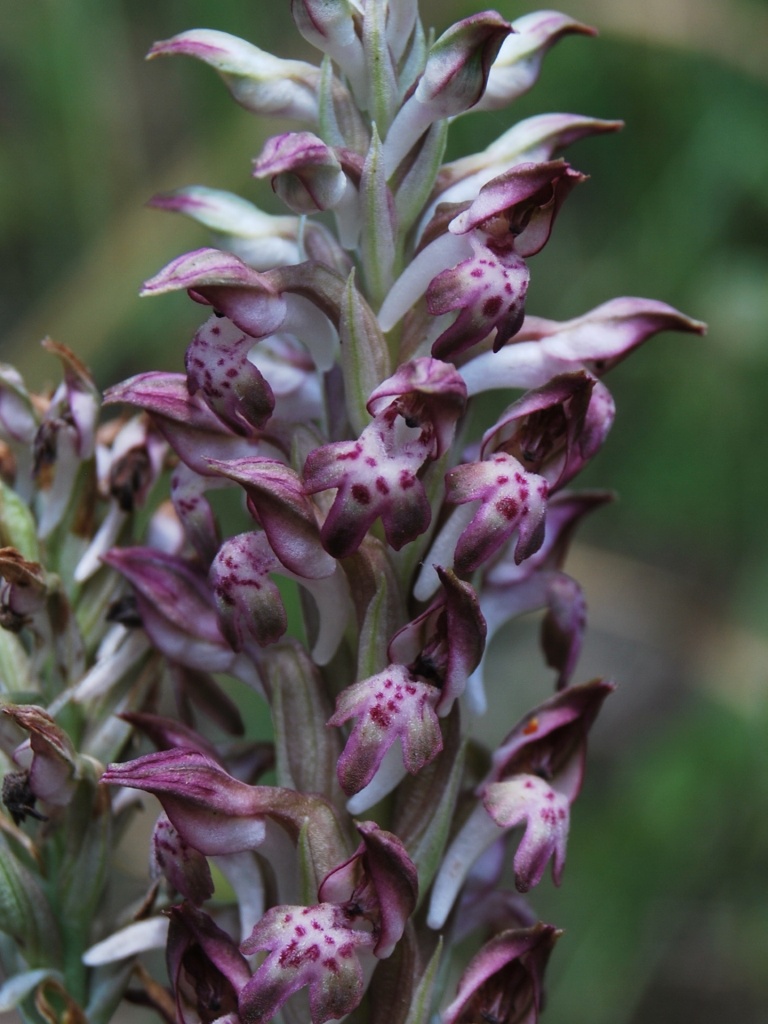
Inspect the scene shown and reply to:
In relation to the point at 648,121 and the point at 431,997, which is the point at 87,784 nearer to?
the point at 431,997

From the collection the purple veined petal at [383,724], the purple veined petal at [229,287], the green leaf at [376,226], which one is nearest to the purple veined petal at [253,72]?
the green leaf at [376,226]

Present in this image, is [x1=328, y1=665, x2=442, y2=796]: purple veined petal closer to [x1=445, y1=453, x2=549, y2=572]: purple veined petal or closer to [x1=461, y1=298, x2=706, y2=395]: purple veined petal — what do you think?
[x1=445, y1=453, x2=549, y2=572]: purple veined petal

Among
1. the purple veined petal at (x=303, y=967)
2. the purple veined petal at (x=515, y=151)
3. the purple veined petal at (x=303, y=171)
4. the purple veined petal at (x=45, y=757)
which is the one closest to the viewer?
the purple veined petal at (x=303, y=967)

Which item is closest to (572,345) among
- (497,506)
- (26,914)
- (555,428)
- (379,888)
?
(555,428)

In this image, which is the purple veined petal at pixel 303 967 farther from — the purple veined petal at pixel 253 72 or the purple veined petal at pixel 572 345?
the purple veined petal at pixel 253 72

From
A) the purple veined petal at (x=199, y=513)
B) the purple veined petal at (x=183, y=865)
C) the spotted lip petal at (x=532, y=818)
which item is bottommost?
the spotted lip petal at (x=532, y=818)

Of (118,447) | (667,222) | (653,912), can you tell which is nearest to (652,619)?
(653,912)

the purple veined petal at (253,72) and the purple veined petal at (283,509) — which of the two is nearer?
the purple veined petal at (283,509)

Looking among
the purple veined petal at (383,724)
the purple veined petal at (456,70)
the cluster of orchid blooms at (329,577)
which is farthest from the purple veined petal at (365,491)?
the purple veined petal at (456,70)

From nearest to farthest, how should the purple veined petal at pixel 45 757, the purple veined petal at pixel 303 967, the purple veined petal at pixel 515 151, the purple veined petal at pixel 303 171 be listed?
the purple veined petal at pixel 303 967
the purple veined petal at pixel 303 171
the purple veined petal at pixel 45 757
the purple veined petal at pixel 515 151

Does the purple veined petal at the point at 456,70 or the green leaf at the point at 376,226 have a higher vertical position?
the purple veined petal at the point at 456,70
